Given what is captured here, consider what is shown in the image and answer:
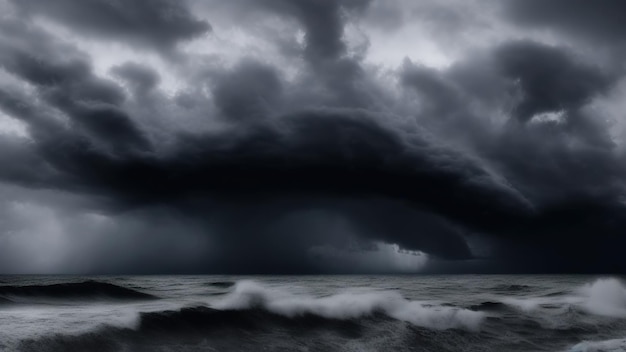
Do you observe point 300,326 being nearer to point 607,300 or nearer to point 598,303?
point 598,303

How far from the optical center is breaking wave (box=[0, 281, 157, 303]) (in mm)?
22172

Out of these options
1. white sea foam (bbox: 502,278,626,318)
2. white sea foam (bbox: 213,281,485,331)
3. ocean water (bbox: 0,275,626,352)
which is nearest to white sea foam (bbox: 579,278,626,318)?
white sea foam (bbox: 502,278,626,318)

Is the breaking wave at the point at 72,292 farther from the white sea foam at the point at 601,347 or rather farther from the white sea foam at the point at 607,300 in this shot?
the white sea foam at the point at 607,300

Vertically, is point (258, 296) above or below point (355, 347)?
above

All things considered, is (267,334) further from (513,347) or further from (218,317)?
(513,347)

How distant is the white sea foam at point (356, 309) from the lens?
1670cm

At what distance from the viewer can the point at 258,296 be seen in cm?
1833

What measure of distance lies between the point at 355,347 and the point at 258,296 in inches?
232

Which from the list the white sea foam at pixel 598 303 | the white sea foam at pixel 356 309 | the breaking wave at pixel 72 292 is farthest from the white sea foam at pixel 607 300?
the breaking wave at pixel 72 292

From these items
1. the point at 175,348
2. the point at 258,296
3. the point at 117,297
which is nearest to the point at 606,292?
the point at 258,296

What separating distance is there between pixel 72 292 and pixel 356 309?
15.2 metres

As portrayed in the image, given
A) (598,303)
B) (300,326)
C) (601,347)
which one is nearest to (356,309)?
(300,326)

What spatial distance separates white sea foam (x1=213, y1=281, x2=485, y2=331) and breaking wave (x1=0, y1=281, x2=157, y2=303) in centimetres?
820

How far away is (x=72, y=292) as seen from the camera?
23297mm
